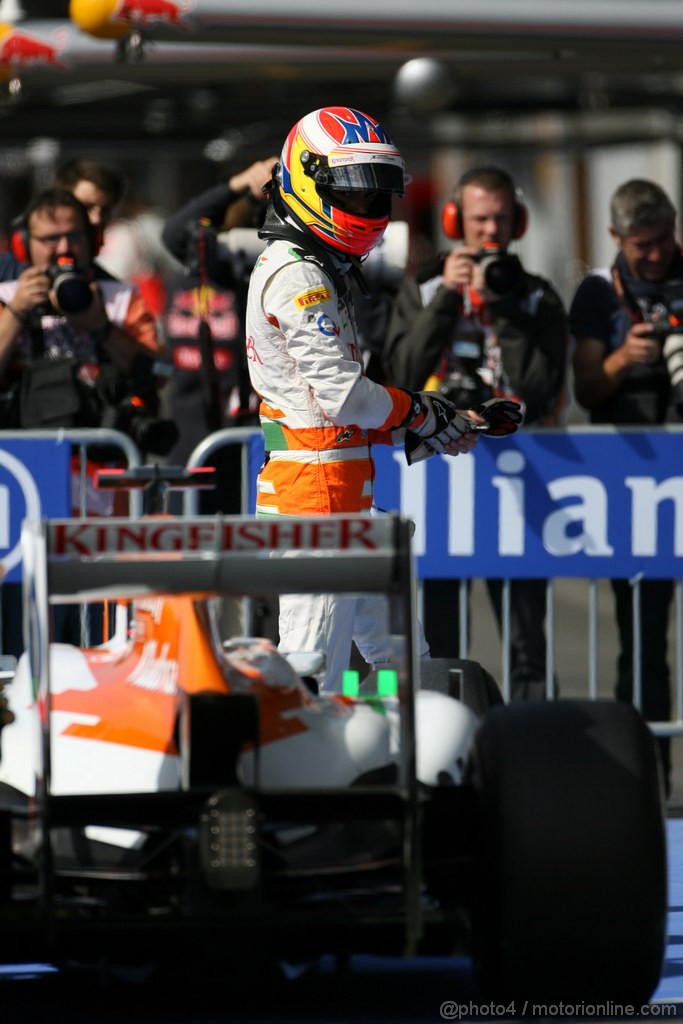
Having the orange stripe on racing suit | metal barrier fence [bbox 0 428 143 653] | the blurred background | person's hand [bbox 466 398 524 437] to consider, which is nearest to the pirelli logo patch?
the orange stripe on racing suit

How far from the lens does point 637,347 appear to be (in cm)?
732

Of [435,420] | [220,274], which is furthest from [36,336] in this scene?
[435,420]

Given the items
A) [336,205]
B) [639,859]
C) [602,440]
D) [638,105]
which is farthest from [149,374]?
[638,105]

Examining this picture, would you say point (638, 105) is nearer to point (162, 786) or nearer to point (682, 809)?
point (682, 809)

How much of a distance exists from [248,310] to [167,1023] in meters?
2.10

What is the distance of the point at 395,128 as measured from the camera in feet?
63.3

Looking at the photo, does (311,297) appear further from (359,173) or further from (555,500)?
(555,500)

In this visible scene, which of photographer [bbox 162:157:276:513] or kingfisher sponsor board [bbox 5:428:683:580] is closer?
kingfisher sponsor board [bbox 5:428:683:580]

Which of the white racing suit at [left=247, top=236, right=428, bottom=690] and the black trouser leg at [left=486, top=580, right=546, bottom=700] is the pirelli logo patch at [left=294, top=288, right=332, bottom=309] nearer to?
the white racing suit at [left=247, top=236, right=428, bottom=690]

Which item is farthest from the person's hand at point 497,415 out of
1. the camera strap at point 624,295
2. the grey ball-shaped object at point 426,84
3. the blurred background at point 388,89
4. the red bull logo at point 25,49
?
the red bull logo at point 25,49

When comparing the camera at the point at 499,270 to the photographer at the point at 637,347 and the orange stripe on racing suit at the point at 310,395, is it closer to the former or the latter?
the photographer at the point at 637,347

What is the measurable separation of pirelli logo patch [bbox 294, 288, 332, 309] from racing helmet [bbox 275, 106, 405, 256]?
193mm

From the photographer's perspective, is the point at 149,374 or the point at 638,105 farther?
the point at 638,105

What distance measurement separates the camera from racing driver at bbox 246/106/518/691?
17.4ft
